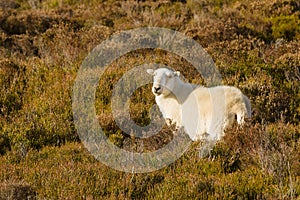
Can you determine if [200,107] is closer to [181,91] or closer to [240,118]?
[181,91]

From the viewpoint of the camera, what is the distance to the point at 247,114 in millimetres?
6523

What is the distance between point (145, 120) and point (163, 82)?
0.79 meters

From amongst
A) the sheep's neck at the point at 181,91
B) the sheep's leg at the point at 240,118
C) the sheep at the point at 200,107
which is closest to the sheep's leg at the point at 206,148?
the sheep at the point at 200,107

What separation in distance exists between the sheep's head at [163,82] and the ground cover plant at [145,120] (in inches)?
21.9

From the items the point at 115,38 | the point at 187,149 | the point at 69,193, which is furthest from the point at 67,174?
the point at 115,38

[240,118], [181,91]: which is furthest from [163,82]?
[240,118]

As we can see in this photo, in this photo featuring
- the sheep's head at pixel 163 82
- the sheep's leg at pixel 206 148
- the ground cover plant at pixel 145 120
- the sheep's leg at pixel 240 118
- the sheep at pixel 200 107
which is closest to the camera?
the ground cover plant at pixel 145 120

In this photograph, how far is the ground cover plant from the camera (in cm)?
531

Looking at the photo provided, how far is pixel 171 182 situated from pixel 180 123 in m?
1.92

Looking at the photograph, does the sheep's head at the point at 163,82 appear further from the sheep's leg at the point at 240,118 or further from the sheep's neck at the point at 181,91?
the sheep's leg at the point at 240,118

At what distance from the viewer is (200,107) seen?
7008 millimetres

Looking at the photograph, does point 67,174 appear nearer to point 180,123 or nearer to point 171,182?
point 171,182

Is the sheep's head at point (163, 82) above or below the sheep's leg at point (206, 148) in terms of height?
above

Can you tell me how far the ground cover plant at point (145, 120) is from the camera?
5.31 m
